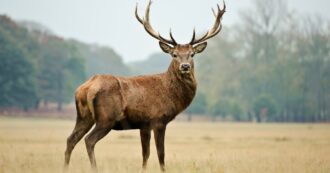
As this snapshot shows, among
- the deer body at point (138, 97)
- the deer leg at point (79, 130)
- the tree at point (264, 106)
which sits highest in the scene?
the deer body at point (138, 97)

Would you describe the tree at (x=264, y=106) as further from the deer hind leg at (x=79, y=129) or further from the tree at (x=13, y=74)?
the deer hind leg at (x=79, y=129)

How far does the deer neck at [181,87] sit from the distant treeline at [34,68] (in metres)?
64.4

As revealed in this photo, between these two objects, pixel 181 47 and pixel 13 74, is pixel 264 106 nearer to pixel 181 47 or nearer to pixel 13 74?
pixel 13 74

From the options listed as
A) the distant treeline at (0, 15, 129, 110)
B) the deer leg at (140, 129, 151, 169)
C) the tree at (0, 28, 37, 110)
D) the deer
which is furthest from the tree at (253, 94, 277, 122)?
the deer leg at (140, 129, 151, 169)

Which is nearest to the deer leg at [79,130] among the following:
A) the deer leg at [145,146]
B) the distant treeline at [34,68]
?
the deer leg at [145,146]

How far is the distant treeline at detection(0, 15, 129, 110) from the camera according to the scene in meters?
79.1

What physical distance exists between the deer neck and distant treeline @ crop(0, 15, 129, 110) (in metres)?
64.4

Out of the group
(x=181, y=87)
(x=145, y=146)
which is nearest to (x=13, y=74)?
(x=181, y=87)

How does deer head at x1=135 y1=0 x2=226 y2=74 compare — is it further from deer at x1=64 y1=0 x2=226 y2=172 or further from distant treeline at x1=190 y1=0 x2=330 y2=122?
distant treeline at x1=190 y1=0 x2=330 y2=122

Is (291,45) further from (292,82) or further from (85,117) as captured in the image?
(85,117)

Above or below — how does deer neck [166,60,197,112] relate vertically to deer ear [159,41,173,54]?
below

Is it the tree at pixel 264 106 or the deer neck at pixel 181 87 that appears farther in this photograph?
the tree at pixel 264 106

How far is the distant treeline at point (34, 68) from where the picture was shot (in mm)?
79125

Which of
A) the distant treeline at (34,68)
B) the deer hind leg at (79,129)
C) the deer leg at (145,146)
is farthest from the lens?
the distant treeline at (34,68)
